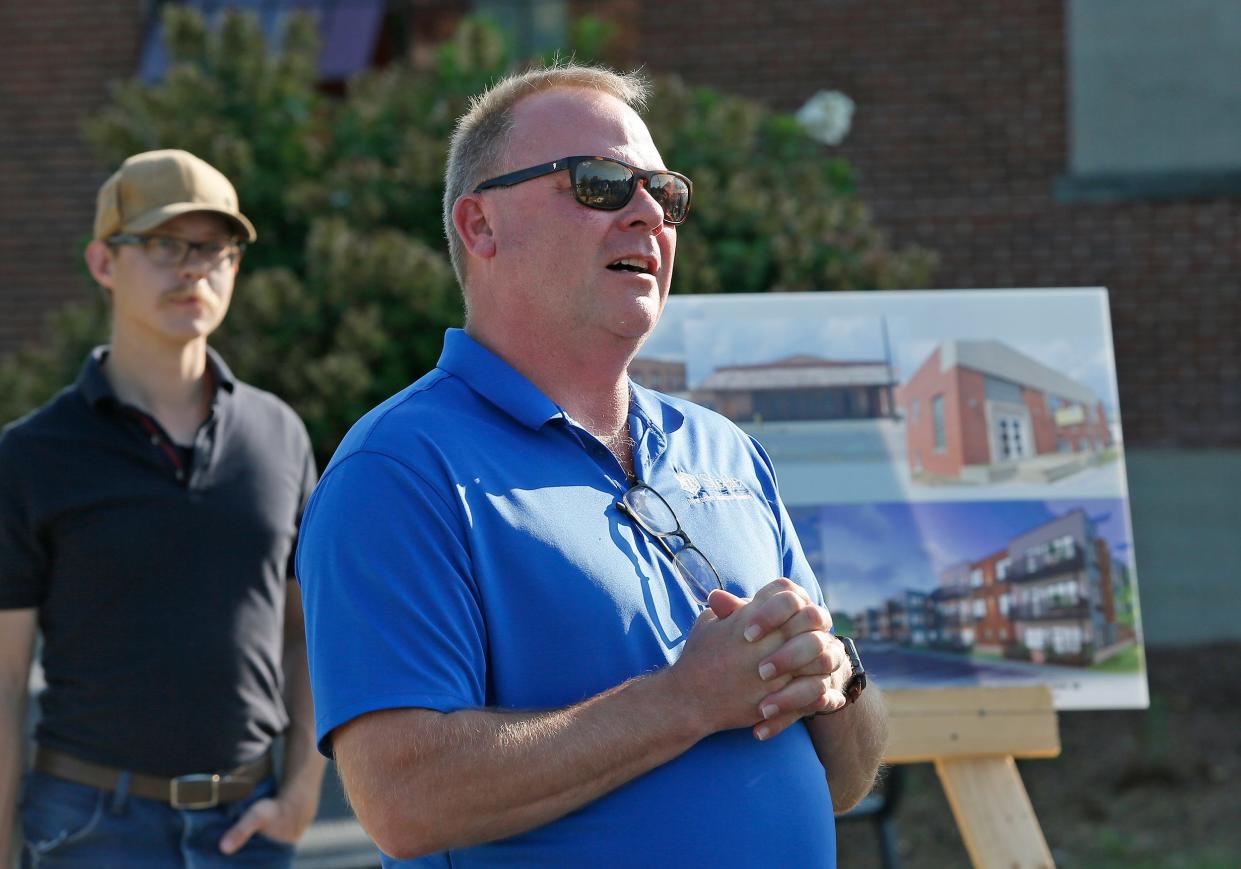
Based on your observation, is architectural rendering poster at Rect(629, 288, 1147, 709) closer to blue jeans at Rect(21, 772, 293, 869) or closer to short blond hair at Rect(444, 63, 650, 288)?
short blond hair at Rect(444, 63, 650, 288)

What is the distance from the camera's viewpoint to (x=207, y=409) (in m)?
3.27

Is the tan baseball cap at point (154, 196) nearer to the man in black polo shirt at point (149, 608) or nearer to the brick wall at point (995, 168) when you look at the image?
the man in black polo shirt at point (149, 608)

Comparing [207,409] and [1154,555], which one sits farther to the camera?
[1154,555]

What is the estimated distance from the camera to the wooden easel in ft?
10.8

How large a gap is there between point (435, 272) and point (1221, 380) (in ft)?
18.2

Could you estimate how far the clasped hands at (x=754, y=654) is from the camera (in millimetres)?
1881

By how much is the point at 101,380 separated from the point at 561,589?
164 cm

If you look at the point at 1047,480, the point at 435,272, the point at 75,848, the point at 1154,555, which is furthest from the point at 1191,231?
the point at 75,848

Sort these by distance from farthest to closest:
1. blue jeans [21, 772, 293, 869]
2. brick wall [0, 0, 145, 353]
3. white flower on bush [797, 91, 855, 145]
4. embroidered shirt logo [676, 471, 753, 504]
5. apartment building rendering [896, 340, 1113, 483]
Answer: brick wall [0, 0, 145, 353] → white flower on bush [797, 91, 855, 145] → apartment building rendering [896, 340, 1113, 483] → blue jeans [21, 772, 293, 869] → embroidered shirt logo [676, 471, 753, 504]

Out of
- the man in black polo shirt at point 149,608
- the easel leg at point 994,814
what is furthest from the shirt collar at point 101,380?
the easel leg at point 994,814

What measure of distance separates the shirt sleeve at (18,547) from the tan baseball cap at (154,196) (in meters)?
0.64

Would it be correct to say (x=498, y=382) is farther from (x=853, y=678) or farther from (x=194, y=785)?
(x=194, y=785)

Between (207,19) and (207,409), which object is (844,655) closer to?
(207,409)

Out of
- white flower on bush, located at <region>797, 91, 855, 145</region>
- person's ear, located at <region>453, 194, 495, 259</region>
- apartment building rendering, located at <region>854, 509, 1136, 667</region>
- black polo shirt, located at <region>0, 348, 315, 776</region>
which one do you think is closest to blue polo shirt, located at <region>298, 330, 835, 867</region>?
person's ear, located at <region>453, 194, 495, 259</region>
